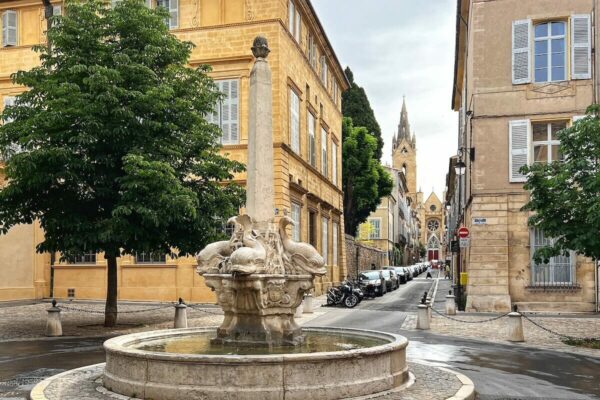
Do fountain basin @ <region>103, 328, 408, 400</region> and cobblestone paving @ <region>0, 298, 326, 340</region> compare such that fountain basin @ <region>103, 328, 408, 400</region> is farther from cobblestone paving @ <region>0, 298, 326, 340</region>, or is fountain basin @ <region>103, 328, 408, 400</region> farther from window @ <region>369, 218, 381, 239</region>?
window @ <region>369, 218, 381, 239</region>

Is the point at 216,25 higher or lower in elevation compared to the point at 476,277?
higher

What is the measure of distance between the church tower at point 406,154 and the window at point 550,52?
11452 cm

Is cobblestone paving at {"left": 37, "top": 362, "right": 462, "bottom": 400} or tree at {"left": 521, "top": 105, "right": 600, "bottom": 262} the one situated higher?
tree at {"left": 521, "top": 105, "right": 600, "bottom": 262}

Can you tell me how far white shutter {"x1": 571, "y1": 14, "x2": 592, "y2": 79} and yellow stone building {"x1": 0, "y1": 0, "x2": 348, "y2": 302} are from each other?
10.8 meters

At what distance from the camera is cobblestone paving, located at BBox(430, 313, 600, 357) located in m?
15.2

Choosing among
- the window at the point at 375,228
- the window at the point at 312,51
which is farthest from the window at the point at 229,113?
the window at the point at 375,228

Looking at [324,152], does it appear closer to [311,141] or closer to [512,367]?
[311,141]

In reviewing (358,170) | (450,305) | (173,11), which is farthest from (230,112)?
(358,170)

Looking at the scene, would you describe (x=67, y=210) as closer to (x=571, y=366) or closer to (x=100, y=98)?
(x=100, y=98)

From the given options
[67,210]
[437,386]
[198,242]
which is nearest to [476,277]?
[198,242]

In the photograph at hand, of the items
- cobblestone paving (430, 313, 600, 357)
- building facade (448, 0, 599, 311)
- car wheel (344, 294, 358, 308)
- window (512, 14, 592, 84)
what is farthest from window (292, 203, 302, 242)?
window (512, 14, 592, 84)

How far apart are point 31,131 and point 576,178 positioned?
1287 cm

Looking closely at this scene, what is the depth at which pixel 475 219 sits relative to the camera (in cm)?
2375

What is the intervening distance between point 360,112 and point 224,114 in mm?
31174
